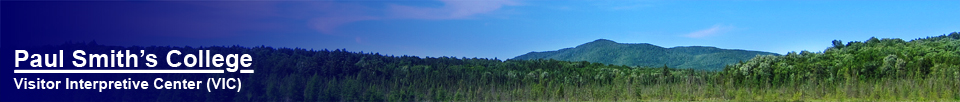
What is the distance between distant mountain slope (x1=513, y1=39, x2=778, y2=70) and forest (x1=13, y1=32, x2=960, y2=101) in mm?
57408

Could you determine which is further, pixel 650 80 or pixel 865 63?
pixel 650 80

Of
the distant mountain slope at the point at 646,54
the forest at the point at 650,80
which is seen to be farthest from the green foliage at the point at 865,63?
the distant mountain slope at the point at 646,54

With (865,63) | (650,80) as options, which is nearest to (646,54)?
(650,80)

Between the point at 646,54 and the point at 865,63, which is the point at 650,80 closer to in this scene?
the point at 865,63

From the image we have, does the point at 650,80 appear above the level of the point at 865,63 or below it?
below

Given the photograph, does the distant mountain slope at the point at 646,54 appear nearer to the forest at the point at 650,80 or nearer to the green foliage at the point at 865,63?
the forest at the point at 650,80

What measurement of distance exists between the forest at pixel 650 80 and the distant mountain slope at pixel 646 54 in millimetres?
57408

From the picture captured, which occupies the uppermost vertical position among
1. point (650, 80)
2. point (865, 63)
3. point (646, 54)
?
point (646, 54)

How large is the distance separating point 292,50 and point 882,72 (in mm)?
58086

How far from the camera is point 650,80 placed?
3415 inches

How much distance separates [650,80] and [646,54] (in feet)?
247

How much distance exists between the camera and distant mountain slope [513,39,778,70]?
149 meters

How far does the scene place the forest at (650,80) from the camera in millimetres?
64625

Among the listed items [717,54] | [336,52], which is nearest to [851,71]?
[336,52]
